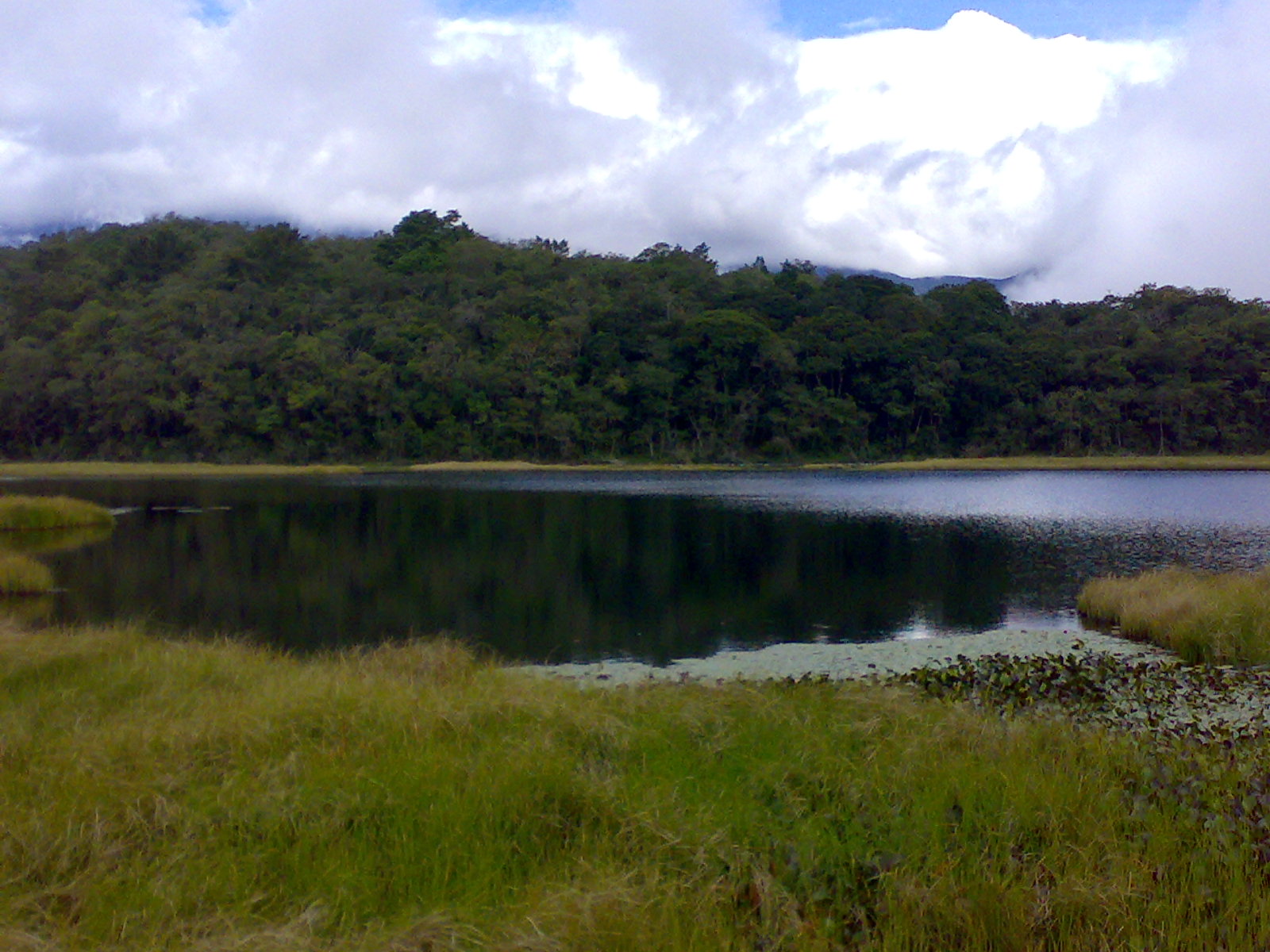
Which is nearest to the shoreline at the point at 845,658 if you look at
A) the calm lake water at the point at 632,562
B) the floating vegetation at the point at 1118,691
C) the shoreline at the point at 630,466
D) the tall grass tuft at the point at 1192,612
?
the tall grass tuft at the point at 1192,612

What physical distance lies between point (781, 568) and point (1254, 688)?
12107mm

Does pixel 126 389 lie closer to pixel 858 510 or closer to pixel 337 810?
pixel 858 510

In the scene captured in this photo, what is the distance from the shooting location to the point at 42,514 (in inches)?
1001

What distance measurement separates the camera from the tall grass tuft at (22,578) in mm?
15875

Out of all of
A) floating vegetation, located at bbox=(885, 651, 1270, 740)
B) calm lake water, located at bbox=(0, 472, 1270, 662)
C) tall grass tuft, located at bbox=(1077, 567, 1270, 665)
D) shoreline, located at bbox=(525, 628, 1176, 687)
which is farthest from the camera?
calm lake water, located at bbox=(0, 472, 1270, 662)

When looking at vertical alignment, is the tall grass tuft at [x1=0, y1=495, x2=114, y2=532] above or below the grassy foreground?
below

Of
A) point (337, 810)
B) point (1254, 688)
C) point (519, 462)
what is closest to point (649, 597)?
point (1254, 688)

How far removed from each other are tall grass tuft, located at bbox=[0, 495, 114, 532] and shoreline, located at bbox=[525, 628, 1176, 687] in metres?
19.9

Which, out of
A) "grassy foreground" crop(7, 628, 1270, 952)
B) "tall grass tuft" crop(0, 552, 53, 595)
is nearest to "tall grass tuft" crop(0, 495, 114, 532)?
"tall grass tuft" crop(0, 552, 53, 595)

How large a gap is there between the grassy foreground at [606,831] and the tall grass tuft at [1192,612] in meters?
5.32

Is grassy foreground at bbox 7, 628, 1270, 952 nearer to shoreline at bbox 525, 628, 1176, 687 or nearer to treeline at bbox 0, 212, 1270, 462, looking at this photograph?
shoreline at bbox 525, 628, 1176, 687

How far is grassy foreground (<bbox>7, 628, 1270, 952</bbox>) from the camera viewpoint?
11.9 feet

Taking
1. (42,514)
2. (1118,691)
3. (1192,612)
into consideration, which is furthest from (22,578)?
(1192,612)

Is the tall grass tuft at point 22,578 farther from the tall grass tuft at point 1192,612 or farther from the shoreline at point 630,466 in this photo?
the shoreline at point 630,466
